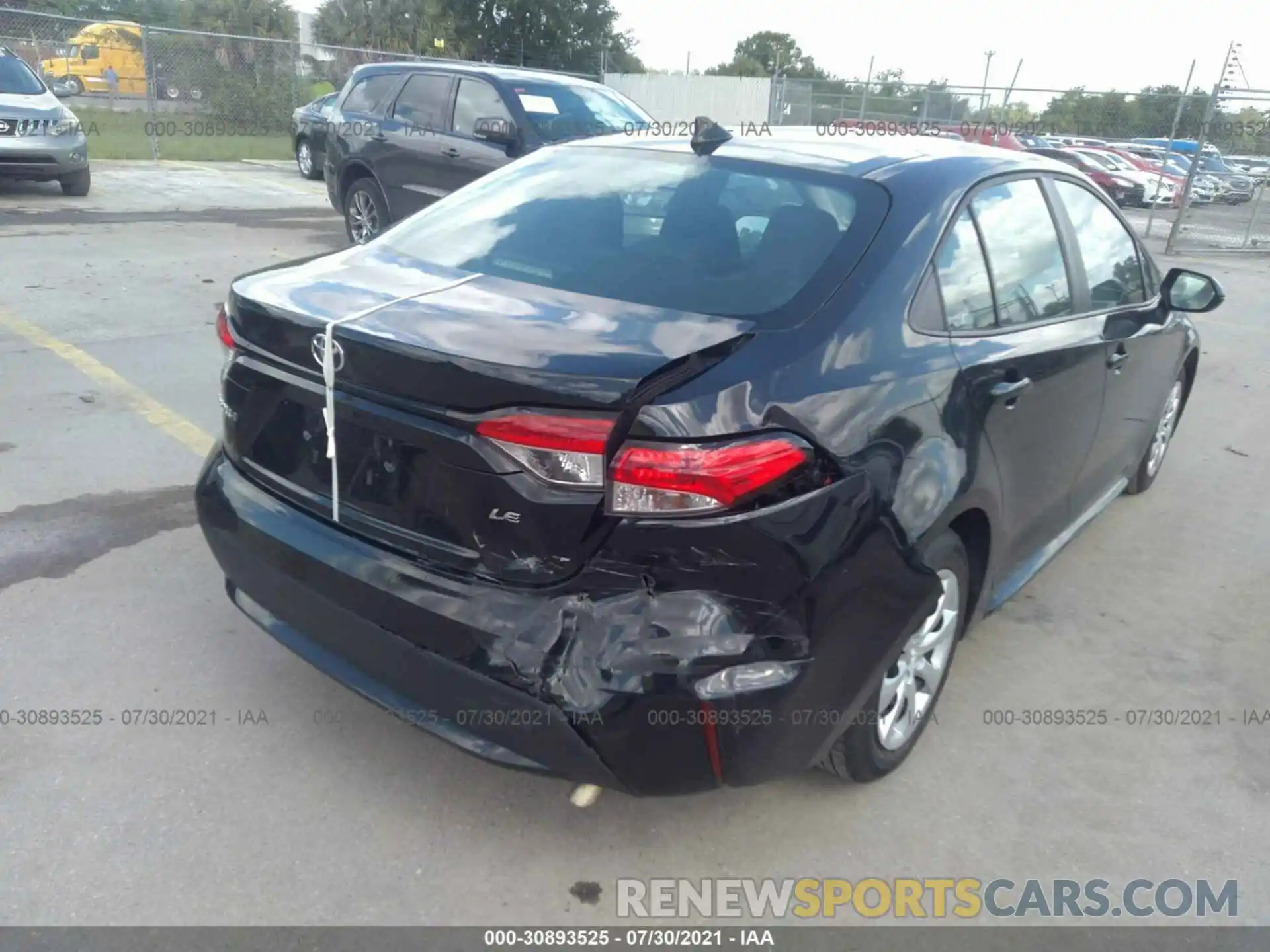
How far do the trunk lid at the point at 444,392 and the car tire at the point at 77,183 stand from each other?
11.8 m

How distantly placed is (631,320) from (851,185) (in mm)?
852

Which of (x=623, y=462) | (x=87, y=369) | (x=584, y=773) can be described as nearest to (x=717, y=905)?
(x=584, y=773)

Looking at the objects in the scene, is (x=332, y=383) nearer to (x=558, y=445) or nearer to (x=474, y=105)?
(x=558, y=445)

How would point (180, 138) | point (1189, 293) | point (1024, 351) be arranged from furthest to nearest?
point (180, 138), point (1189, 293), point (1024, 351)

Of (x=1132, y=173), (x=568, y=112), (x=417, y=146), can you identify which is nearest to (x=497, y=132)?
(x=568, y=112)

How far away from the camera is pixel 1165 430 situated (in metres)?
5.32

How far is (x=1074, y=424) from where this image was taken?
354 cm

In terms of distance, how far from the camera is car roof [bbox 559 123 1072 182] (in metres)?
3.02

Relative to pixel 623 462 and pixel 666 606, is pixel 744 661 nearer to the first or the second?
pixel 666 606

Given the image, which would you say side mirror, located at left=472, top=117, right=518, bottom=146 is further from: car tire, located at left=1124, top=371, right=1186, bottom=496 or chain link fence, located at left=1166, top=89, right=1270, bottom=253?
chain link fence, located at left=1166, top=89, right=1270, bottom=253

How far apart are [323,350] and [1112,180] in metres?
23.3

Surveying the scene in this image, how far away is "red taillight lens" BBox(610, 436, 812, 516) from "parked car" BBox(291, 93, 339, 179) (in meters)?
14.9

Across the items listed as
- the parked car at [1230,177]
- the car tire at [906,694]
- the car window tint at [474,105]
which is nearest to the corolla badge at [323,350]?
the car tire at [906,694]

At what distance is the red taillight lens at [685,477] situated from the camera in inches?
84.1
